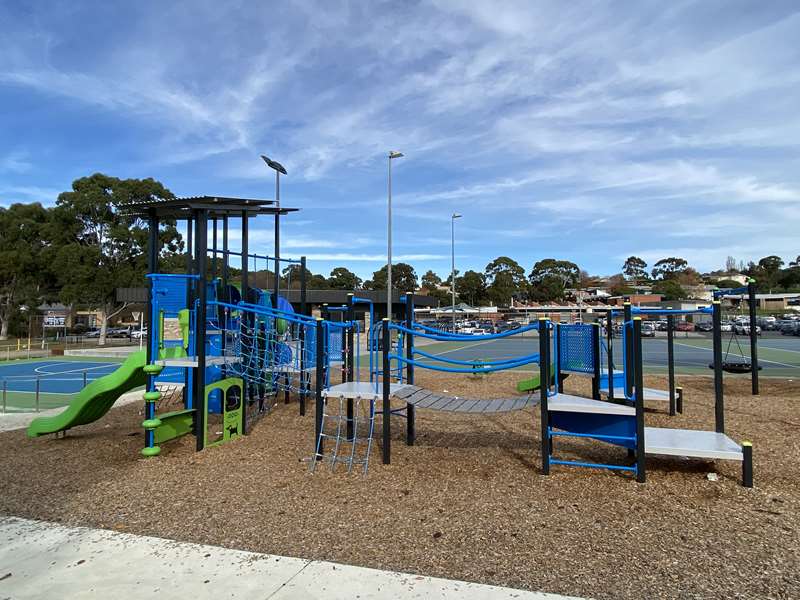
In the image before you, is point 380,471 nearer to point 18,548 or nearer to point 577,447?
point 577,447

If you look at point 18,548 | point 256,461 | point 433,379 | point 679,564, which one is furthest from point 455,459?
point 433,379

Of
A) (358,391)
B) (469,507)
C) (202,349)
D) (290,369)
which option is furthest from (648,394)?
(202,349)

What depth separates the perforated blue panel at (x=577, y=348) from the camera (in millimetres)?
7852

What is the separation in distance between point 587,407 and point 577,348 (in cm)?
257

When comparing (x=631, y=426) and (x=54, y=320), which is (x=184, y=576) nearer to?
(x=631, y=426)

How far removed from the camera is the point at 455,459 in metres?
6.52

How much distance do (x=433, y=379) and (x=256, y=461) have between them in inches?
370

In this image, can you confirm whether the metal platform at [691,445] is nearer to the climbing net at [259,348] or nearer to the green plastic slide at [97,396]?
the climbing net at [259,348]

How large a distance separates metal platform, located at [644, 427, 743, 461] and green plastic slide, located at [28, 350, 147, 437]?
6.55 meters

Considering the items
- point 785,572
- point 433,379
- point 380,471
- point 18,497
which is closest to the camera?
point 785,572

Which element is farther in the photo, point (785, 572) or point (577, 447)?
point (577, 447)

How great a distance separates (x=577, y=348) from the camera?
8070mm

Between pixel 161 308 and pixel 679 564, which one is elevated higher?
pixel 161 308

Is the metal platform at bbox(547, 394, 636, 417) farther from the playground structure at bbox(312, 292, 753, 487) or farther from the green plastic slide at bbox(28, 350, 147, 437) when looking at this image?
the green plastic slide at bbox(28, 350, 147, 437)
